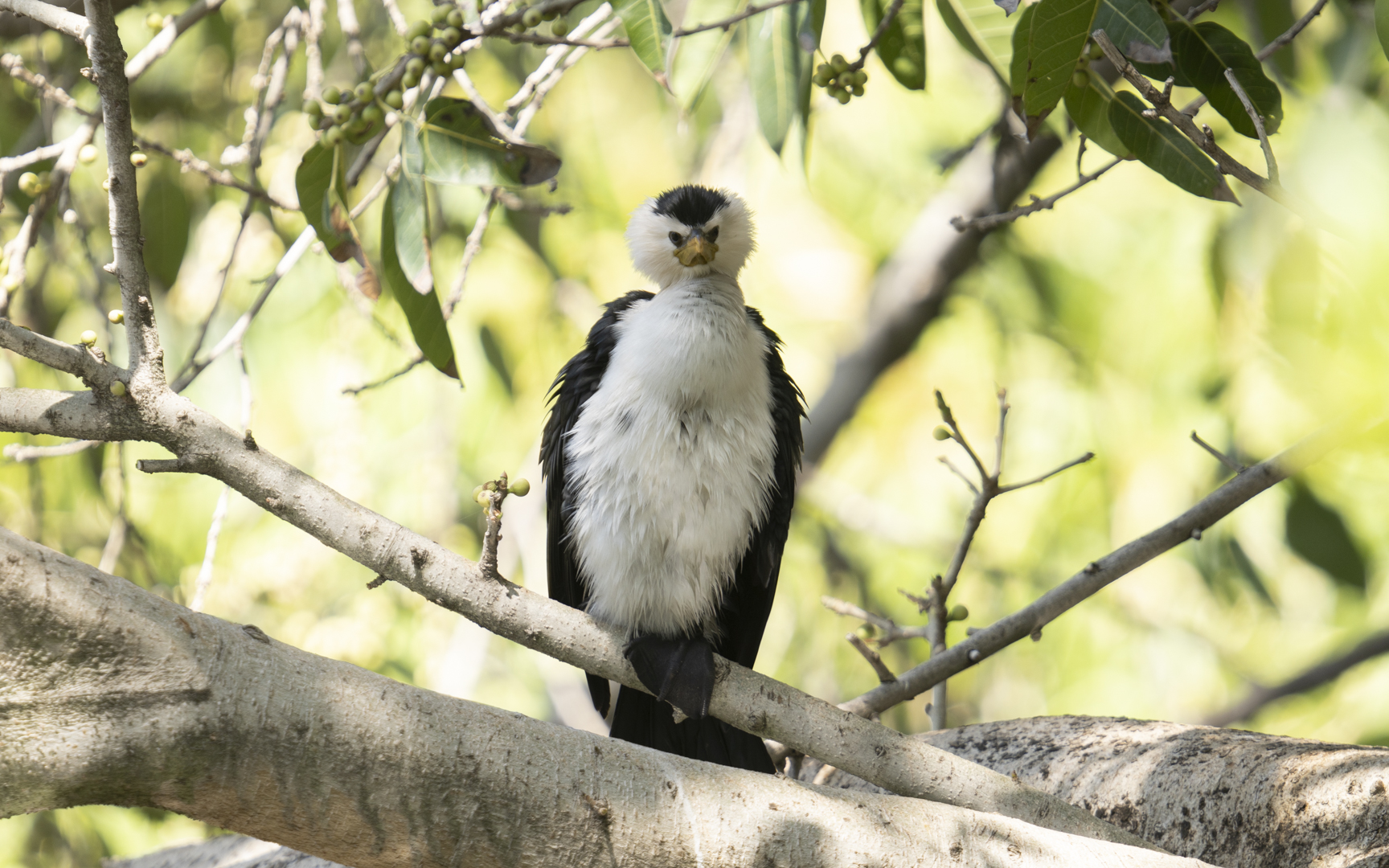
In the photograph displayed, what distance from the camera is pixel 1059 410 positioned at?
468 cm

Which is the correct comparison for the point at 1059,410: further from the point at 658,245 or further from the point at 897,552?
the point at 658,245

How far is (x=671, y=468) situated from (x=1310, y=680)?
3145 millimetres

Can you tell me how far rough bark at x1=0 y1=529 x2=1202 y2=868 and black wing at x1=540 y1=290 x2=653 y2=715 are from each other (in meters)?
1.05

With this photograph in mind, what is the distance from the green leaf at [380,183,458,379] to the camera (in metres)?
1.84

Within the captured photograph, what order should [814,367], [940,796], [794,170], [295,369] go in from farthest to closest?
[794,170], [814,367], [295,369], [940,796]

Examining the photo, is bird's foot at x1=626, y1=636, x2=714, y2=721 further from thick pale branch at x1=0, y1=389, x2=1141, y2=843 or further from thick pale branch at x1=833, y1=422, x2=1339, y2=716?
thick pale branch at x1=833, y1=422, x2=1339, y2=716

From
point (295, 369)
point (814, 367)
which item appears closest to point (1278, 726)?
point (814, 367)

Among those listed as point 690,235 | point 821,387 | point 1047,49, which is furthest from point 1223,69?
point 821,387

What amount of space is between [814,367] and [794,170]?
1.19 metres

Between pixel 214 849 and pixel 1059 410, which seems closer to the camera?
pixel 214 849

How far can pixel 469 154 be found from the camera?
188 cm

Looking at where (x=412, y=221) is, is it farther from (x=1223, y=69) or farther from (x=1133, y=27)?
(x=1223, y=69)

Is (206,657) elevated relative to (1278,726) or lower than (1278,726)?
lower

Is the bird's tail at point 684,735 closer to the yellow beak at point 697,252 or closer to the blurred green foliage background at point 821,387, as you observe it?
the yellow beak at point 697,252
